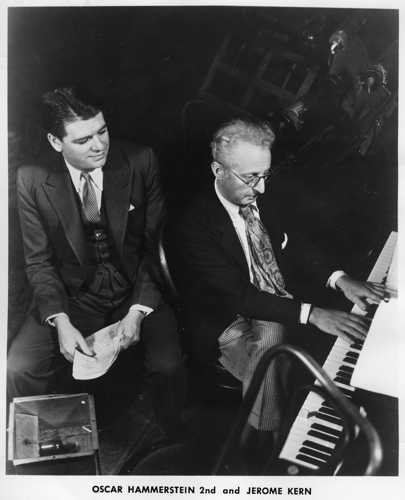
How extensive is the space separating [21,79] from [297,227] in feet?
4.35

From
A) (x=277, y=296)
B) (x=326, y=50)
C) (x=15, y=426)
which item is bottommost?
(x=15, y=426)

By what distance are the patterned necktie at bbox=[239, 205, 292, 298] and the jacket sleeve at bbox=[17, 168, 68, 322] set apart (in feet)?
2.66

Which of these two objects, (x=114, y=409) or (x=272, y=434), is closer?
(x=272, y=434)

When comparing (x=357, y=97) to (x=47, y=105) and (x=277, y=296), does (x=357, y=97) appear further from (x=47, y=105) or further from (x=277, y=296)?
(x=47, y=105)

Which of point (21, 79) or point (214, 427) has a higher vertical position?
point (21, 79)

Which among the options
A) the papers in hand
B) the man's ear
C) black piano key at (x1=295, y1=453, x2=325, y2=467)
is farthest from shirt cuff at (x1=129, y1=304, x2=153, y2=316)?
black piano key at (x1=295, y1=453, x2=325, y2=467)

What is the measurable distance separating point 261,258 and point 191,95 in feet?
2.42

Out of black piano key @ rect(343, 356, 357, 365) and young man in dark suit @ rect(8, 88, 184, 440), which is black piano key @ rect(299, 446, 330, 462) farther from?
young man in dark suit @ rect(8, 88, 184, 440)

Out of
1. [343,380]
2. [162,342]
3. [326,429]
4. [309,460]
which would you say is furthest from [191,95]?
[309,460]

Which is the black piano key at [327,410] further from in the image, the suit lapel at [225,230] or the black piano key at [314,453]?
the suit lapel at [225,230]

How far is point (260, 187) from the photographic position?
216 cm

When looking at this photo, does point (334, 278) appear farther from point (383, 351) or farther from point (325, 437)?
point (325, 437)
